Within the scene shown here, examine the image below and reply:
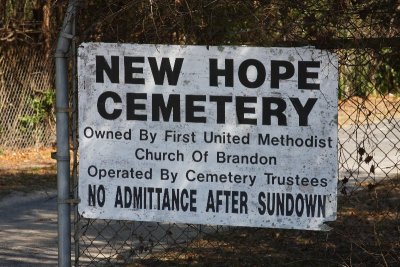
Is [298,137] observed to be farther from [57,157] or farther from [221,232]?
[221,232]

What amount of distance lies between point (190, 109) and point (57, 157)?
85 centimetres

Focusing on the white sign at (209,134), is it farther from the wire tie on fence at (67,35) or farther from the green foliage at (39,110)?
the green foliage at (39,110)

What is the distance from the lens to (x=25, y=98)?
51.9ft

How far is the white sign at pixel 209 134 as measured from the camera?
188 inches

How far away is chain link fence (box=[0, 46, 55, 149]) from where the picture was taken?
15.6m

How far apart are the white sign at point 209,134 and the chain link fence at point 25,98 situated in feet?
35.7

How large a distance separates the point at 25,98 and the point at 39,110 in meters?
0.33

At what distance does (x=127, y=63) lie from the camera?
194 inches

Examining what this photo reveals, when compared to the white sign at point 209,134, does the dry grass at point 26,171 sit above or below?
below

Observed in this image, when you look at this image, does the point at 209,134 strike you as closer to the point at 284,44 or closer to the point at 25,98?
the point at 284,44

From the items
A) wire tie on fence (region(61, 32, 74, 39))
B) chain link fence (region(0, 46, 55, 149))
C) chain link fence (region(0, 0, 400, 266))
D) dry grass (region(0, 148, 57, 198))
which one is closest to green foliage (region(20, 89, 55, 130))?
chain link fence (region(0, 46, 55, 149))

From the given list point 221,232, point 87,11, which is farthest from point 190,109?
point 221,232

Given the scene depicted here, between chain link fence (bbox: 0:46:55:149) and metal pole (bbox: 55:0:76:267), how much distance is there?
10.7 metres

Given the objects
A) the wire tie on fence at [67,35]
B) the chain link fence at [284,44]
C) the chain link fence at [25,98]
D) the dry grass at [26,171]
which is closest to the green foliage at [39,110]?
the chain link fence at [25,98]
